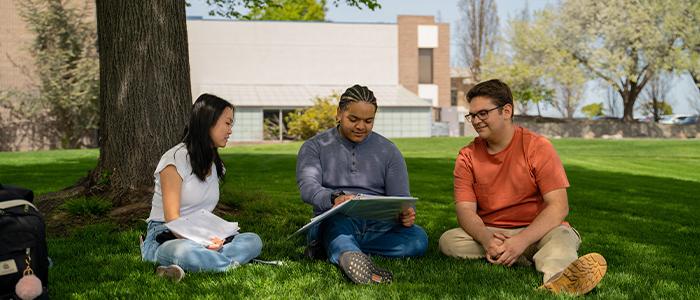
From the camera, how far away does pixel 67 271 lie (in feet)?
16.5

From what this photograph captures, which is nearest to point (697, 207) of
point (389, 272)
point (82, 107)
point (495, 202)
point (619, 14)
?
point (495, 202)

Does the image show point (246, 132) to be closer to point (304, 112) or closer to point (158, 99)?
point (304, 112)

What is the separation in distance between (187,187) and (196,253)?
43 cm

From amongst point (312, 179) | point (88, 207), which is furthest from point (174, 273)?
point (88, 207)

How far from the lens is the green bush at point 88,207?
7.07m

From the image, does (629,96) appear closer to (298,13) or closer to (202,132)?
(298,13)

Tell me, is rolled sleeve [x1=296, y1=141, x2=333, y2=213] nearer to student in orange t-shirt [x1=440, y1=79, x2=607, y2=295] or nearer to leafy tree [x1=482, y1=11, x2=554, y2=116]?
student in orange t-shirt [x1=440, y1=79, x2=607, y2=295]

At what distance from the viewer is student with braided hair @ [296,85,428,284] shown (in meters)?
4.92

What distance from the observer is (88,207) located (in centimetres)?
708

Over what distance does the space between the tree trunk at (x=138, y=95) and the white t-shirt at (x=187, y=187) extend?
2.39 meters

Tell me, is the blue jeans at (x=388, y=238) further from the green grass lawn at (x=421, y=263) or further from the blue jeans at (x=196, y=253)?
the blue jeans at (x=196, y=253)

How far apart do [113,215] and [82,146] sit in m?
34.6

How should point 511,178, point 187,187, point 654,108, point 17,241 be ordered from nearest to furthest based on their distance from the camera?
point 17,241
point 187,187
point 511,178
point 654,108

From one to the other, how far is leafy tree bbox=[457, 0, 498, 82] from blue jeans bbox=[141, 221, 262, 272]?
48.3 meters
